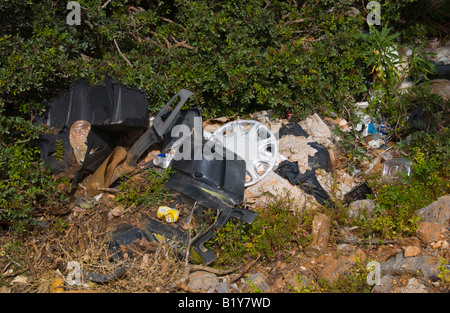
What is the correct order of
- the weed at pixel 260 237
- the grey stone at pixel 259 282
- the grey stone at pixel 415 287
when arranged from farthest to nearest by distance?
the weed at pixel 260 237 → the grey stone at pixel 259 282 → the grey stone at pixel 415 287

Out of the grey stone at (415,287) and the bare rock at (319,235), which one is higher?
the bare rock at (319,235)

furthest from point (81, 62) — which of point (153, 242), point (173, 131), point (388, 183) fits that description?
point (388, 183)

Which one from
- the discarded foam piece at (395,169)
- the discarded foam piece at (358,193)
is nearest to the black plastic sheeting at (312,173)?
the discarded foam piece at (358,193)

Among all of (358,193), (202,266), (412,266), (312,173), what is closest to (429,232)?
(412,266)

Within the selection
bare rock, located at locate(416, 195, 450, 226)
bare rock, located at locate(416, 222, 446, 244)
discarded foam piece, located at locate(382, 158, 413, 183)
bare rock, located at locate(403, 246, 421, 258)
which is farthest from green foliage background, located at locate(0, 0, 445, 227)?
bare rock, located at locate(403, 246, 421, 258)

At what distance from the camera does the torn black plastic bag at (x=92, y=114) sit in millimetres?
3939

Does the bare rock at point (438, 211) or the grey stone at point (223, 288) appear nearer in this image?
the grey stone at point (223, 288)

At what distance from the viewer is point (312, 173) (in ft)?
13.8

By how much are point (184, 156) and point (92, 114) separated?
3.16 ft

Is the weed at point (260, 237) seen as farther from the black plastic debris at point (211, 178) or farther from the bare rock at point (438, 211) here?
the bare rock at point (438, 211)

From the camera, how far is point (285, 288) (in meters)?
3.23

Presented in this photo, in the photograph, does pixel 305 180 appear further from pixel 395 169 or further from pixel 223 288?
pixel 223 288

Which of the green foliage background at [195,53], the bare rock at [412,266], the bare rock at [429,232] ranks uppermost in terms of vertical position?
the green foliage background at [195,53]

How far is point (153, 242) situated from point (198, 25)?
241 cm
